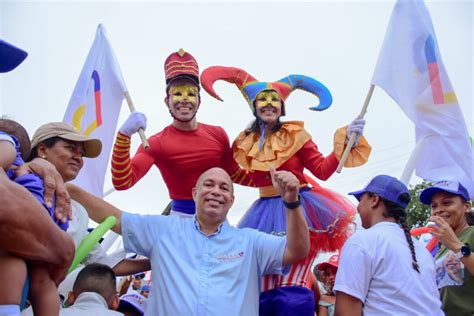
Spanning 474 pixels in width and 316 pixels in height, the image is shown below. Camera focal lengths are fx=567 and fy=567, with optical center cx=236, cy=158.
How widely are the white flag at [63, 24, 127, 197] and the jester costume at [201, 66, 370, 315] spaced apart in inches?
33.3

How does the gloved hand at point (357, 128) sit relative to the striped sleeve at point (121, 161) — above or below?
above

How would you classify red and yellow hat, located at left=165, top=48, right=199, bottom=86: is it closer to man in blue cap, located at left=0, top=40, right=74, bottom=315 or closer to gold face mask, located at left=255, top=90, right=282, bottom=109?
gold face mask, located at left=255, top=90, right=282, bottom=109

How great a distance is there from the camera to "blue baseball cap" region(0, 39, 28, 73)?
217 centimetres

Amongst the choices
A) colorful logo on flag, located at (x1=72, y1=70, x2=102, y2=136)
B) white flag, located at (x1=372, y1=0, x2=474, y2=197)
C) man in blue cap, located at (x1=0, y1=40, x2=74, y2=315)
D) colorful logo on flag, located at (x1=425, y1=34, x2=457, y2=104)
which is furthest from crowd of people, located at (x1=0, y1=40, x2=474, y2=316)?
colorful logo on flag, located at (x1=425, y1=34, x2=457, y2=104)

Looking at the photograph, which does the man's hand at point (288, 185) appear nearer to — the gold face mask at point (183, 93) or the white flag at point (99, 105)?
the gold face mask at point (183, 93)

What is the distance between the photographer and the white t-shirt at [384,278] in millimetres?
3010

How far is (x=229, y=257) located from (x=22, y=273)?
4.06 ft

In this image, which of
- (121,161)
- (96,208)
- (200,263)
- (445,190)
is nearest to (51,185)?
(96,208)

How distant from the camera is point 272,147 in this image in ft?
12.6

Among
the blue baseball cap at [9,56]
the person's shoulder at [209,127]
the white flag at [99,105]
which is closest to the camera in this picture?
the blue baseball cap at [9,56]

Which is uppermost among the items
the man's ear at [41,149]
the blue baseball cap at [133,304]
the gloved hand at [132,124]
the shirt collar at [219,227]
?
the gloved hand at [132,124]

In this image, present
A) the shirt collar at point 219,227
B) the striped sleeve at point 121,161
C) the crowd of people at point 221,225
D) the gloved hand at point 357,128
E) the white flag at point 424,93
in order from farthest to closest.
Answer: the white flag at point 424,93
the striped sleeve at point 121,161
the gloved hand at point 357,128
the shirt collar at point 219,227
the crowd of people at point 221,225

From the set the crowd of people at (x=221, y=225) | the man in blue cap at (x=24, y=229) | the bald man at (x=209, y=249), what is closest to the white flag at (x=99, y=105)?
the crowd of people at (x=221, y=225)

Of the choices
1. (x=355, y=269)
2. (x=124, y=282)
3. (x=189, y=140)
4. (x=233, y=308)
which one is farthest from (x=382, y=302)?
(x=124, y=282)
